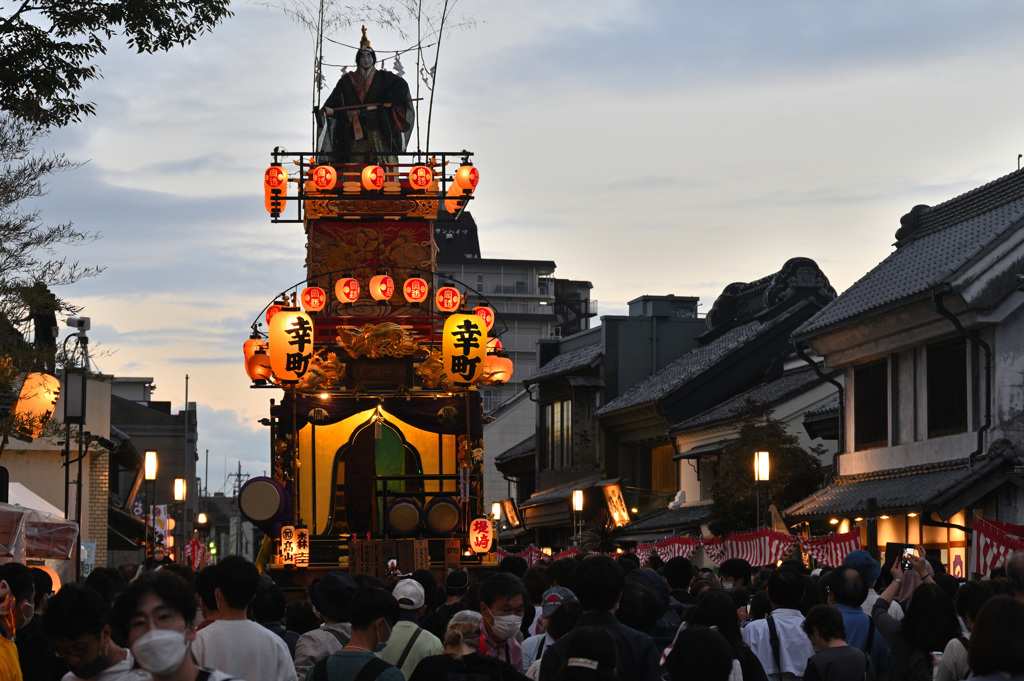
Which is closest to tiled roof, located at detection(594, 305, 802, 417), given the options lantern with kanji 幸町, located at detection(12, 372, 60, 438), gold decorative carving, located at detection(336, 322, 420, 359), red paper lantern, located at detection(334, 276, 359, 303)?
red paper lantern, located at detection(334, 276, 359, 303)

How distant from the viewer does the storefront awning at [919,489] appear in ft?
68.0

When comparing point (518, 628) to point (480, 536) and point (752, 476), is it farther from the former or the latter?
point (752, 476)

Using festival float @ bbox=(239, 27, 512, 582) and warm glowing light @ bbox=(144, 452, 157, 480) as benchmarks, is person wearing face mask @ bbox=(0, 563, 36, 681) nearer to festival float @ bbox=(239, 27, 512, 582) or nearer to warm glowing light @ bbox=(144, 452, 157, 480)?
festival float @ bbox=(239, 27, 512, 582)

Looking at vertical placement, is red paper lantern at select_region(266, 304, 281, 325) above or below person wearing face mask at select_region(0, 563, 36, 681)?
above

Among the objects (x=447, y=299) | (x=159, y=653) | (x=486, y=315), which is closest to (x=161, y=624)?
(x=159, y=653)

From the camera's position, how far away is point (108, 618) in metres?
6.29

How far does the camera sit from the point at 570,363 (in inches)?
1845

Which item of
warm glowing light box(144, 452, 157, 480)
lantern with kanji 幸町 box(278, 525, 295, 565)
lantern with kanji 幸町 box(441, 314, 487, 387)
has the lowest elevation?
lantern with kanji 幸町 box(278, 525, 295, 565)

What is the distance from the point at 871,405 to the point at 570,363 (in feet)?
70.4

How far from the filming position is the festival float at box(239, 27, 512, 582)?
26.1 m

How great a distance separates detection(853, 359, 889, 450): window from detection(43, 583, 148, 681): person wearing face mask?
20.4 metres

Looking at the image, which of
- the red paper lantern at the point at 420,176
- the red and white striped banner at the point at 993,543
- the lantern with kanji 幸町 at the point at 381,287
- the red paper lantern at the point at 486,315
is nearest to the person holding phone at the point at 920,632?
the red and white striped banner at the point at 993,543

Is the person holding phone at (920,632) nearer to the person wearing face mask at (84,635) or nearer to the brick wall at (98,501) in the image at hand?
the person wearing face mask at (84,635)

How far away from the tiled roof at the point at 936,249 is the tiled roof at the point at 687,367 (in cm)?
1052
